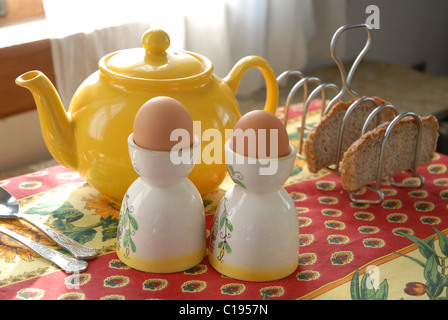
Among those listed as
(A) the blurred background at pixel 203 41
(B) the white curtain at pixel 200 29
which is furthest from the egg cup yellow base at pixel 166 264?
(B) the white curtain at pixel 200 29

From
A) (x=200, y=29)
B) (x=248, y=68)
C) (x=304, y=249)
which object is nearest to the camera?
(x=304, y=249)

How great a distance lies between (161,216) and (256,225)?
0.11m

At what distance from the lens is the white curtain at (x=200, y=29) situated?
1414 mm

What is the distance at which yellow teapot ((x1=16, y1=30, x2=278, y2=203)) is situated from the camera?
0.79 m

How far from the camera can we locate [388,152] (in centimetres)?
94

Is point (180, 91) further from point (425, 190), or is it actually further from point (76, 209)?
point (425, 190)

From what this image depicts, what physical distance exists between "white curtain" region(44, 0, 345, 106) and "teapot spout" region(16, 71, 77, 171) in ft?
A: 1.93

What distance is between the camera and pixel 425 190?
974 millimetres

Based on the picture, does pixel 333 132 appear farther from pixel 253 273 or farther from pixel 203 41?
pixel 203 41

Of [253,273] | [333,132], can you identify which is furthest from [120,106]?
[333,132]

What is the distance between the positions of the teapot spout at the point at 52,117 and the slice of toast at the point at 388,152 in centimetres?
42

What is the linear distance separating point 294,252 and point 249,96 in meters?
1.16
